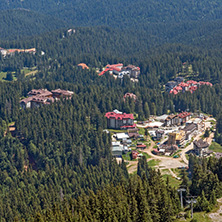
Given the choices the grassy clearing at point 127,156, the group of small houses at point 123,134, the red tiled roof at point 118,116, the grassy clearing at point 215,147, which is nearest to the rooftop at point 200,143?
the grassy clearing at point 215,147

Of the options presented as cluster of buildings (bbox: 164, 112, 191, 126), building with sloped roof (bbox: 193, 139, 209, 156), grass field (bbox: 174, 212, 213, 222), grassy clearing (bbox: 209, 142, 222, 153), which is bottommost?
grassy clearing (bbox: 209, 142, 222, 153)

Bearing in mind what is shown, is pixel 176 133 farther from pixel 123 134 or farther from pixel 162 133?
pixel 123 134

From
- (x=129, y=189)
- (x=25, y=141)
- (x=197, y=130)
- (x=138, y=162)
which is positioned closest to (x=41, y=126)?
(x=25, y=141)

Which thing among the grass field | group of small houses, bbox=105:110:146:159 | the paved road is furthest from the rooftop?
the grass field

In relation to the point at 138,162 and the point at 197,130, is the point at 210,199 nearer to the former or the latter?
the point at 138,162

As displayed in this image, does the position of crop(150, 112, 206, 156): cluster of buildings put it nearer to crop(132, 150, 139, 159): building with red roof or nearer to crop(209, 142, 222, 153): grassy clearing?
crop(209, 142, 222, 153): grassy clearing

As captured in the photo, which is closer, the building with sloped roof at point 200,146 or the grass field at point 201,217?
the grass field at point 201,217

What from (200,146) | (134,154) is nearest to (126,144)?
(134,154)

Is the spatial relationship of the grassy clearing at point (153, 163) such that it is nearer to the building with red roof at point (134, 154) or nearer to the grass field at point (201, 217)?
the building with red roof at point (134, 154)

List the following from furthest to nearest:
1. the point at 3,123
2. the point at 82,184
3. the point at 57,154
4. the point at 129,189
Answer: the point at 3,123, the point at 57,154, the point at 82,184, the point at 129,189
